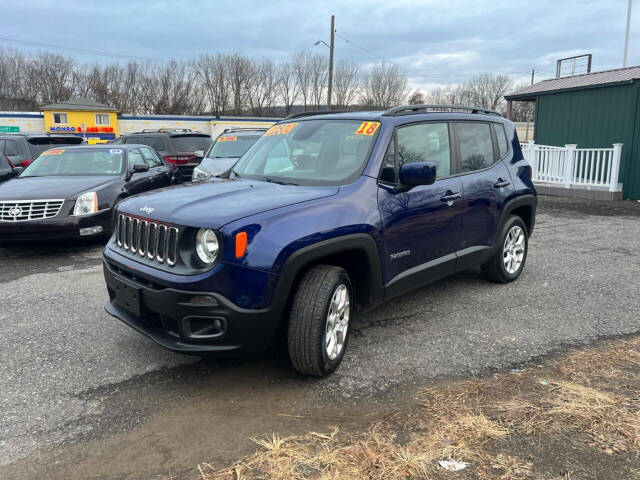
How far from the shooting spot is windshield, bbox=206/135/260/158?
35.2 feet

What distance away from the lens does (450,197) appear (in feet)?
14.1

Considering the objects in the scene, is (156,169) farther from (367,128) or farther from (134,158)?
(367,128)

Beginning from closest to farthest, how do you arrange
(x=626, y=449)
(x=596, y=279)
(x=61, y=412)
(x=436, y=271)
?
(x=626, y=449) < (x=61, y=412) < (x=436, y=271) < (x=596, y=279)

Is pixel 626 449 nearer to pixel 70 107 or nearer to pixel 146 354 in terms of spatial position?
pixel 146 354

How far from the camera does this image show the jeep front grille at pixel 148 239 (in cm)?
307

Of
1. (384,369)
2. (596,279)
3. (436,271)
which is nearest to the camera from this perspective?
(384,369)

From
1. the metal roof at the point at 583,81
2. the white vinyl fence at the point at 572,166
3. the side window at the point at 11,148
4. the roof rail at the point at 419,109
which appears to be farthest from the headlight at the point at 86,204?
the metal roof at the point at 583,81

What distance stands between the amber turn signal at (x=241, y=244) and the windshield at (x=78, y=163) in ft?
19.3

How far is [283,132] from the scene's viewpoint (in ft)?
15.1

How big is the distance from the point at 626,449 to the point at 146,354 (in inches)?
125

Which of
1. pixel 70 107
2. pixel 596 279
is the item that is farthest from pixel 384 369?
pixel 70 107

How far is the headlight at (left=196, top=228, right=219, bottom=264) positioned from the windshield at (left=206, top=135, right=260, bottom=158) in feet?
25.7

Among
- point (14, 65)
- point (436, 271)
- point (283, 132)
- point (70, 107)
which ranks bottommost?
point (436, 271)

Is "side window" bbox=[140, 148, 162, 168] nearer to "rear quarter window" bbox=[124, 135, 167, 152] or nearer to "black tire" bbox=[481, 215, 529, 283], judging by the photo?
"rear quarter window" bbox=[124, 135, 167, 152]
